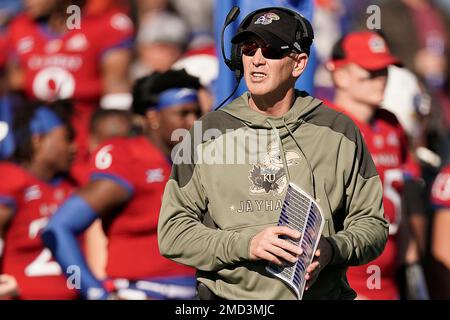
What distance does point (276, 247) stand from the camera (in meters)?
3.29

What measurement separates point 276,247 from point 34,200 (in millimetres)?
3333

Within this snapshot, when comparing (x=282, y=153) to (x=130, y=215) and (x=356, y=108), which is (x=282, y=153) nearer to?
(x=130, y=215)

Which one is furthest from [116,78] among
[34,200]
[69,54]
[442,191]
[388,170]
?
[442,191]

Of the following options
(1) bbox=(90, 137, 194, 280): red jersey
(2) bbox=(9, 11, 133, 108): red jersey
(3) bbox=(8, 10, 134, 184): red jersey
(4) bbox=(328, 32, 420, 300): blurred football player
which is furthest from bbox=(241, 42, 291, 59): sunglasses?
(2) bbox=(9, 11, 133, 108): red jersey

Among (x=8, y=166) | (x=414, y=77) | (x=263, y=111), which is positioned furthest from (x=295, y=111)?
(x=414, y=77)

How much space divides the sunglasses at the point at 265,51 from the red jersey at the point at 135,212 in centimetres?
236

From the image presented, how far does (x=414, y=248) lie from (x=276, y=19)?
137 inches

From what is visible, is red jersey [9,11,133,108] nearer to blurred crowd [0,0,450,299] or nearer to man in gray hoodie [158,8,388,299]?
blurred crowd [0,0,450,299]

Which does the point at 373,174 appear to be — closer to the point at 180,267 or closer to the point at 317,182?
the point at 317,182

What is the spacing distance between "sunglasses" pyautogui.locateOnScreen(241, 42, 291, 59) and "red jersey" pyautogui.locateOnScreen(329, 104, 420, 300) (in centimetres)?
243

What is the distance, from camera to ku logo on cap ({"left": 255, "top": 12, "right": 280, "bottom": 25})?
11.6 ft

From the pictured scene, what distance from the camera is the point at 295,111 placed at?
3566mm

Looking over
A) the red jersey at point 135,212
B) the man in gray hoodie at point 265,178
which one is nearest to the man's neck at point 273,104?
the man in gray hoodie at point 265,178

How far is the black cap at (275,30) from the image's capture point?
11.5 feet
